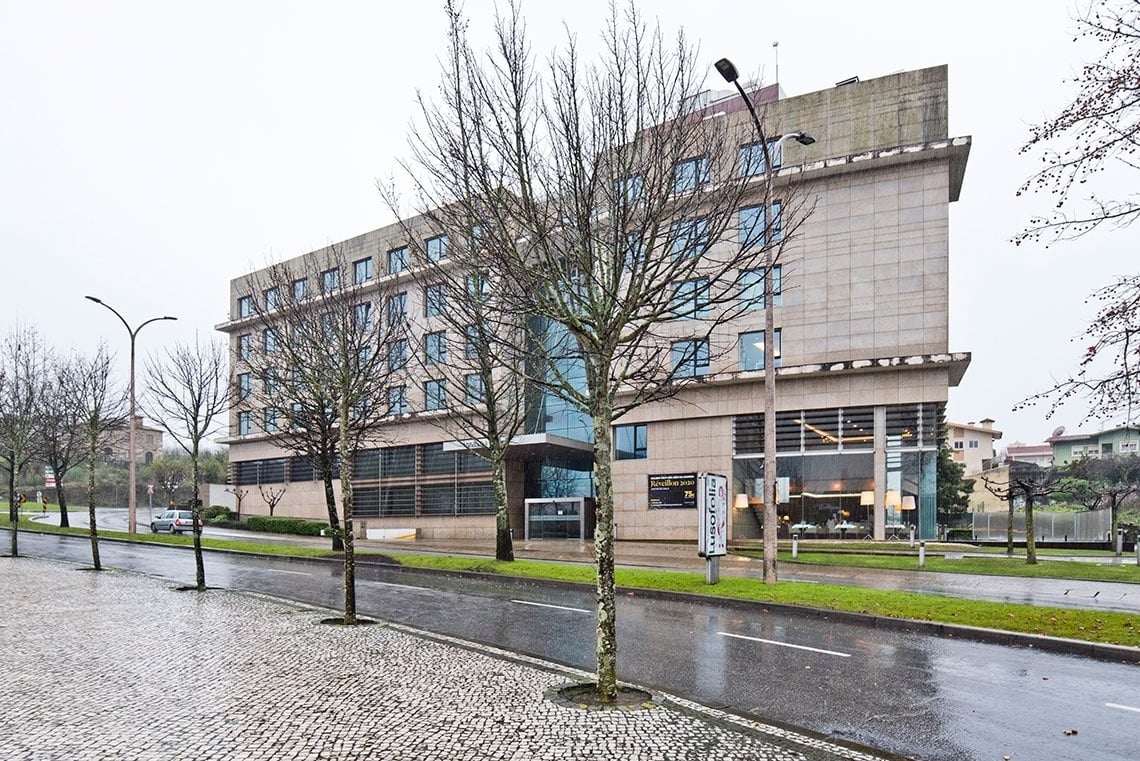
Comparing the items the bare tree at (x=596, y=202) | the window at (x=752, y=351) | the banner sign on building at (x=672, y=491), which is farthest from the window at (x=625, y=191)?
the banner sign on building at (x=672, y=491)

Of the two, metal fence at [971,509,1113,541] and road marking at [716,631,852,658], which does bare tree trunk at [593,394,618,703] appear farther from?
metal fence at [971,509,1113,541]

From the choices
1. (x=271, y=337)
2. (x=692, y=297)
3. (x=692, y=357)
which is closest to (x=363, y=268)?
(x=271, y=337)

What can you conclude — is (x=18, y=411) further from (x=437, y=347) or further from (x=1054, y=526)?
(x=1054, y=526)

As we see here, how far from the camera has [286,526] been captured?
138 feet

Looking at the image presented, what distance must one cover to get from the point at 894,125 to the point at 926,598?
2528 centimetres

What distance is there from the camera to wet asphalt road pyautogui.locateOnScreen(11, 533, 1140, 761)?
21.8 feet

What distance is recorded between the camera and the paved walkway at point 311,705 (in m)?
5.76

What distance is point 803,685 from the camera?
831cm

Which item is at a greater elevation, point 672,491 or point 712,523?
point 712,523

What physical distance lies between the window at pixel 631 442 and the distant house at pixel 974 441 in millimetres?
67547

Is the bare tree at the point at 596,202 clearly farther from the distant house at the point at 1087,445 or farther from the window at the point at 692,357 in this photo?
the distant house at the point at 1087,445

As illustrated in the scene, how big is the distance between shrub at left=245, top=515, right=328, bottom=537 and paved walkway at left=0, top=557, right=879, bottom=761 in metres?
30.6

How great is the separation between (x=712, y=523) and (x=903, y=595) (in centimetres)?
424

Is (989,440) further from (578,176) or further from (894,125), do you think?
(578,176)
